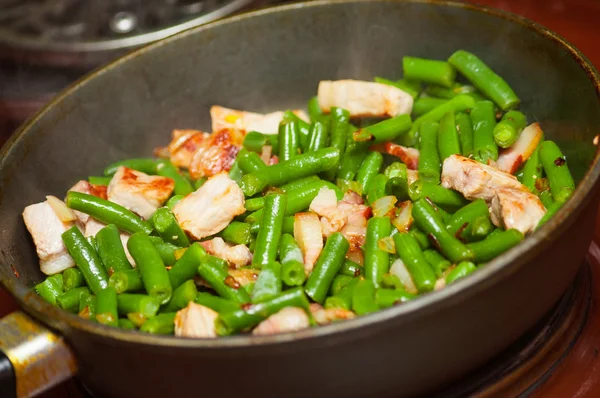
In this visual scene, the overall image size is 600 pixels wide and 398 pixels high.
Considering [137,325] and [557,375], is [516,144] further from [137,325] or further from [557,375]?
[137,325]

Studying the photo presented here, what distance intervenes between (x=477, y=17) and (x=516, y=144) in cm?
52

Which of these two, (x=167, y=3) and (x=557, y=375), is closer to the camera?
(x=557, y=375)

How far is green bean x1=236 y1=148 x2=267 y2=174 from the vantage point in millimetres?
2283

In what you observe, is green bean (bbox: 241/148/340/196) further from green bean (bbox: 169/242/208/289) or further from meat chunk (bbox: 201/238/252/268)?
green bean (bbox: 169/242/208/289)

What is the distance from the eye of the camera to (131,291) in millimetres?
1938

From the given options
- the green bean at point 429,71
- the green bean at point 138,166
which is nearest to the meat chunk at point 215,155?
the green bean at point 138,166

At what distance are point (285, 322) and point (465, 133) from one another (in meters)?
1.05

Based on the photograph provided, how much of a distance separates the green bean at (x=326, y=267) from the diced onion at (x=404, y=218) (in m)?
0.19

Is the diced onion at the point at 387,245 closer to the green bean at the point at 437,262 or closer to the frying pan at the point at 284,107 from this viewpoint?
the green bean at the point at 437,262

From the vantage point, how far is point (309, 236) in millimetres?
1973

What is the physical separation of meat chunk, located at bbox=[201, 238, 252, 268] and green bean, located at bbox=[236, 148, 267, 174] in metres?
0.33

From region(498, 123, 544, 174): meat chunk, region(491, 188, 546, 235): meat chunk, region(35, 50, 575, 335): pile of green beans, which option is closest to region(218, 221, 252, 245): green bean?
region(35, 50, 575, 335): pile of green beans

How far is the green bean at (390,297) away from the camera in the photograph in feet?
5.42

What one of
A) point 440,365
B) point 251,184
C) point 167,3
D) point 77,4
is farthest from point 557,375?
point 77,4
